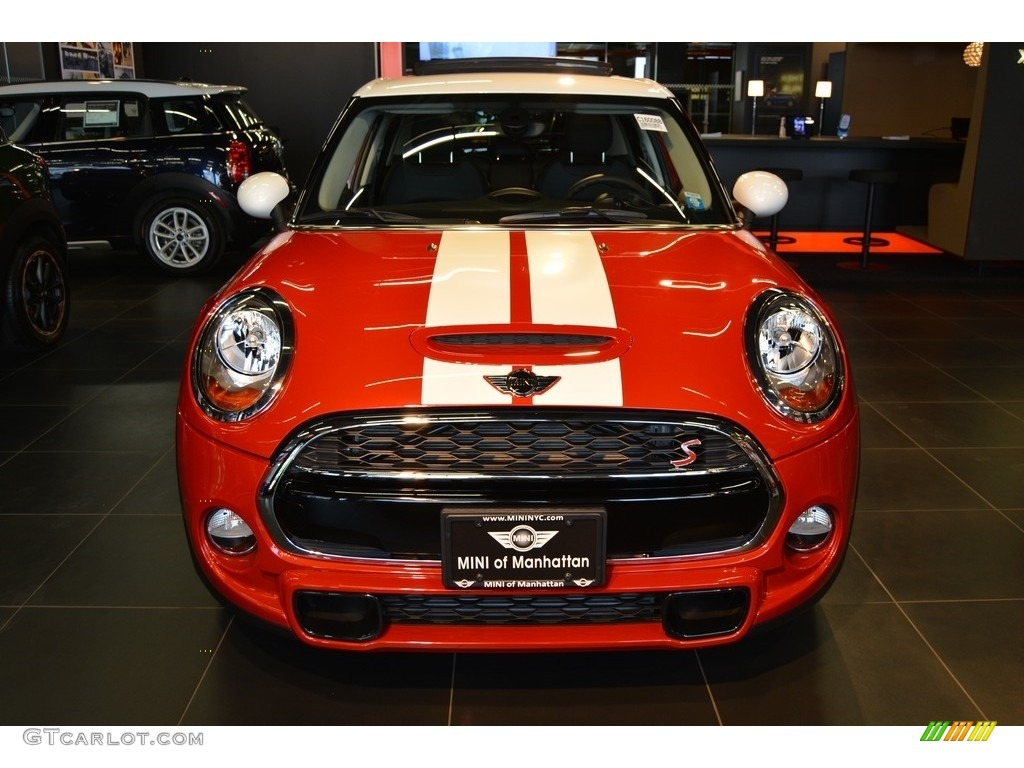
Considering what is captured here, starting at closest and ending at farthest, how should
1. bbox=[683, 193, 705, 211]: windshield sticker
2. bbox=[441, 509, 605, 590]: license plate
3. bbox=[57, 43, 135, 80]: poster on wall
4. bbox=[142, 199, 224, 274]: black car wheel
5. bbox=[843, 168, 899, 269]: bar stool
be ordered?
1. bbox=[441, 509, 605, 590]: license plate
2. bbox=[683, 193, 705, 211]: windshield sticker
3. bbox=[142, 199, 224, 274]: black car wheel
4. bbox=[843, 168, 899, 269]: bar stool
5. bbox=[57, 43, 135, 80]: poster on wall

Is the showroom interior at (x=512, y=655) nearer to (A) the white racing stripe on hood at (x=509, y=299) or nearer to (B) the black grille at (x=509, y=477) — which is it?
(B) the black grille at (x=509, y=477)

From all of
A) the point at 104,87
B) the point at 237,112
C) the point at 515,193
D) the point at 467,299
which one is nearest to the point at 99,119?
the point at 104,87

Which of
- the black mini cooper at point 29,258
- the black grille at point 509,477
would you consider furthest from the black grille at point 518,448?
the black mini cooper at point 29,258

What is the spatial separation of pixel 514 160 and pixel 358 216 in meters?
0.52

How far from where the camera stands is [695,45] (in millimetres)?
13648

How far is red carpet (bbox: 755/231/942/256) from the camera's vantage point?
26.3ft

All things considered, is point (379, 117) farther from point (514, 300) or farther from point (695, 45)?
point (695, 45)

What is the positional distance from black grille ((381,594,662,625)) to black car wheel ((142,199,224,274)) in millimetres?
5639

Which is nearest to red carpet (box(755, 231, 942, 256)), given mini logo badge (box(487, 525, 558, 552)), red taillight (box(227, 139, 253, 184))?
red taillight (box(227, 139, 253, 184))

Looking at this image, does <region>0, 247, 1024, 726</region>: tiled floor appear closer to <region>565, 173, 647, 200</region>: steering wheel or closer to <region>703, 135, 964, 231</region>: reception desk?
<region>565, 173, 647, 200</region>: steering wheel

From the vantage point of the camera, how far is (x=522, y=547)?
5.74 feet

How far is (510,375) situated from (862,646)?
1.05 metres

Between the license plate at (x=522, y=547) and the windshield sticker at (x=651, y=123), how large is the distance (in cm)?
151
